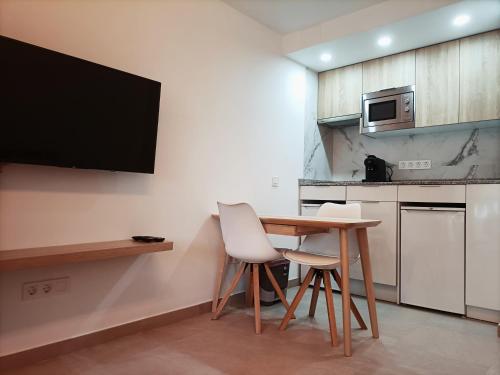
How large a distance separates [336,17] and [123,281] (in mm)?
2778

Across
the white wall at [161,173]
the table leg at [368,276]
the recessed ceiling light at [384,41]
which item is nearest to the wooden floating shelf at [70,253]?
the white wall at [161,173]

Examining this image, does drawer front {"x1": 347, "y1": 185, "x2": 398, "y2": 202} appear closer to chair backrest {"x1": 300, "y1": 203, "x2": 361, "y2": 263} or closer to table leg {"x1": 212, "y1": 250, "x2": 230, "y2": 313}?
chair backrest {"x1": 300, "y1": 203, "x2": 361, "y2": 263}

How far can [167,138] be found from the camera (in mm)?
2480

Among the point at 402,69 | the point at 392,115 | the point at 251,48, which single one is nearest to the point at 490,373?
the point at 392,115

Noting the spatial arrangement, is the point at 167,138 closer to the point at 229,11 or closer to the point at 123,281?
the point at 123,281

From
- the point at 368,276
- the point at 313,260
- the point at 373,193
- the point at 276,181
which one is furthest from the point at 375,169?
the point at 313,260

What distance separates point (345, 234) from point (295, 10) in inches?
81.0

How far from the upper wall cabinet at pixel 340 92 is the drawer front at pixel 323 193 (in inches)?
33.6

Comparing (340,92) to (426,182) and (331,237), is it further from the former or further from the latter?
(331,237)

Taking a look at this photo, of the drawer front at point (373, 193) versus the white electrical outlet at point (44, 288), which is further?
the drawer front at point (373, 193)

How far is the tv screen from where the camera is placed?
1646 millimetres

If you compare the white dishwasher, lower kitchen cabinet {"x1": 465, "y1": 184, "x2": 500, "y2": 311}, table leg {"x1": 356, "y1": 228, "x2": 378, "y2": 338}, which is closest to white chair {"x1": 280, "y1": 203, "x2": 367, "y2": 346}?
table leg {"x1": 356, "y1": 228, "x2": 378, "y2": 338}

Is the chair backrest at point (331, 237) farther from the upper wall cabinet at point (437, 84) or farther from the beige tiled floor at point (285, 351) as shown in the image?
the upper wall cabinet at point (437, 84)

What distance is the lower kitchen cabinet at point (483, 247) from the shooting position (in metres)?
2.57
